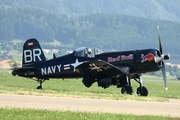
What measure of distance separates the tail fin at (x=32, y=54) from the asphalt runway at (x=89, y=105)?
8.37 metres

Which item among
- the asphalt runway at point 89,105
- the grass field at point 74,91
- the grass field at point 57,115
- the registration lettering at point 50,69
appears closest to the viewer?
the grass field at point 57,115

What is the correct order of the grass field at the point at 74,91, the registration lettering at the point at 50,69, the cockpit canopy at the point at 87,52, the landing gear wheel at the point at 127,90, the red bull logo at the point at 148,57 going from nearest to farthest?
the grass field at the point at 74,91 < the landing gear wheel at the point at 127,90 < the red bull logo at the point at 148,57 < the cockpit canopy at the point at 87,52 < the registration lettering at the point at 50,69

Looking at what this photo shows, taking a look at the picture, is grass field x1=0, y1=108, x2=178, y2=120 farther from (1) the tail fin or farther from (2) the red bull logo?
(1) the tail fin

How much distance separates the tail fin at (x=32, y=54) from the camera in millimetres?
26297

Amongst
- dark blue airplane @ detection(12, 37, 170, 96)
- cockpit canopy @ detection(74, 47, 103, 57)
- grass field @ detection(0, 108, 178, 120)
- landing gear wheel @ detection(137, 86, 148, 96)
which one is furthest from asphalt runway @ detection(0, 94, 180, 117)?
cockpit canopy @ detection(74, 47, 103, 57)

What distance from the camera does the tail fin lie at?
26.3 meters

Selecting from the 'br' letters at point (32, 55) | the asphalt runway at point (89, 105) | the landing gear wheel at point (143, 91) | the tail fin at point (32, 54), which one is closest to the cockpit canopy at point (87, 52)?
the tail fin at point (32, 54)

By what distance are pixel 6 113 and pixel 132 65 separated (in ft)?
38.0

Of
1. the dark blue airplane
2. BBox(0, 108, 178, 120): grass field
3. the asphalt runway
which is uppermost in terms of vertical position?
the dark blue airplane

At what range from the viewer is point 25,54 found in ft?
86.9

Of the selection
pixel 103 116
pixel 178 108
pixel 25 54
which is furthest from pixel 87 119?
pixel 25 54

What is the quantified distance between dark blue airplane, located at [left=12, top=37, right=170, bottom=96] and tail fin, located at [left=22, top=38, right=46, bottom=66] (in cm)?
60

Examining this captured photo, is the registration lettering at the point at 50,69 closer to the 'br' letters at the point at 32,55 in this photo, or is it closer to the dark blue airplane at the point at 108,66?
the dark blue airplane at the point at 108,66

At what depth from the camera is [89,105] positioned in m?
16.1
